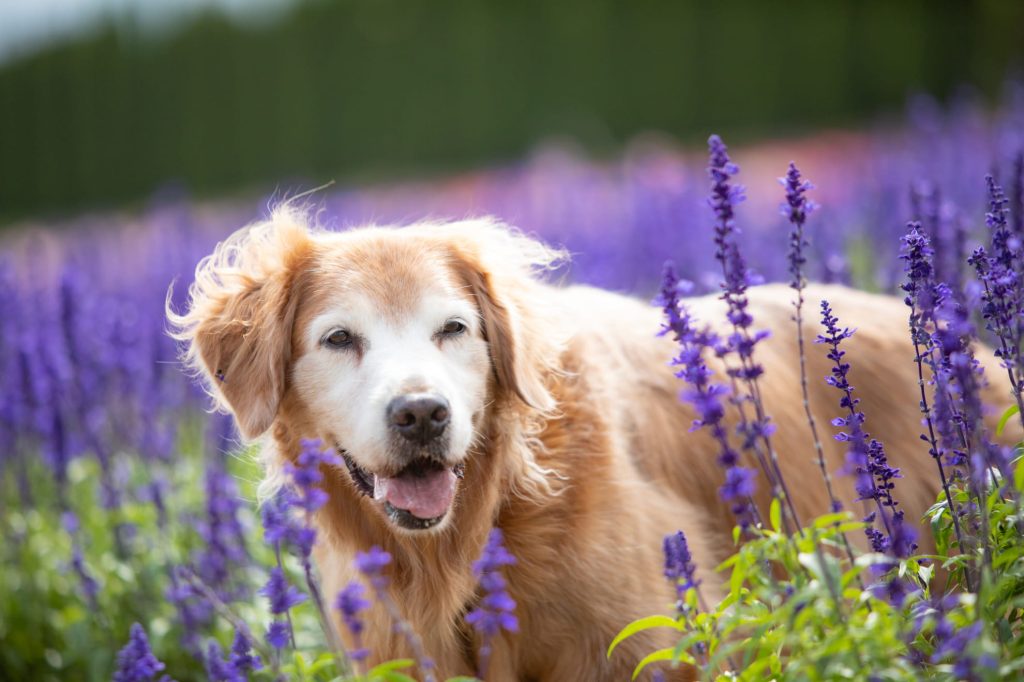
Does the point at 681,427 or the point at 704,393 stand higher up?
the point at 704,393

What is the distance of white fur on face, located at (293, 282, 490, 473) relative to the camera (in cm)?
269

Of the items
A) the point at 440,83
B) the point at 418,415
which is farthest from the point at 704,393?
the point at 440,83

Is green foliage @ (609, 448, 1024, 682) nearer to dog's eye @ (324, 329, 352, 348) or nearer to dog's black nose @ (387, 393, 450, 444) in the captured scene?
dog's black nose @ (387, 393, 450, 444)

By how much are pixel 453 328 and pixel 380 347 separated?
24 cm

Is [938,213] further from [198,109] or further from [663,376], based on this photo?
[198,109]

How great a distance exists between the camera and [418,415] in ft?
8.53

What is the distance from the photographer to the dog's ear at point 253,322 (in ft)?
9.84

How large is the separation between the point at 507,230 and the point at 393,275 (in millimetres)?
652

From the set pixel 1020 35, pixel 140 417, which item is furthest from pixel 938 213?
pixel 1020 35

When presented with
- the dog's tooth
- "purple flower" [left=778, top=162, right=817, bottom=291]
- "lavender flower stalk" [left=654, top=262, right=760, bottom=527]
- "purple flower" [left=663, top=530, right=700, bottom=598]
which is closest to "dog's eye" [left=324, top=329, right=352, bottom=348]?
the dog's tooth

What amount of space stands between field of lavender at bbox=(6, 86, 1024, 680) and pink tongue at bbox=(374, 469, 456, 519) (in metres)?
0.21

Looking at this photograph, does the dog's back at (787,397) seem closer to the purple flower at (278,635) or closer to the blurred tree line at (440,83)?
the purple flower at (278,635)

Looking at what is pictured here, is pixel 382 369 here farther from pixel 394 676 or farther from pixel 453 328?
pixel 394 676

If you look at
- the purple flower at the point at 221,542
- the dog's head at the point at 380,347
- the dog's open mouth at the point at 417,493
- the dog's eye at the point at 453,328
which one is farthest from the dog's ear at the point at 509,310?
the purple flower at the point at 221,542
